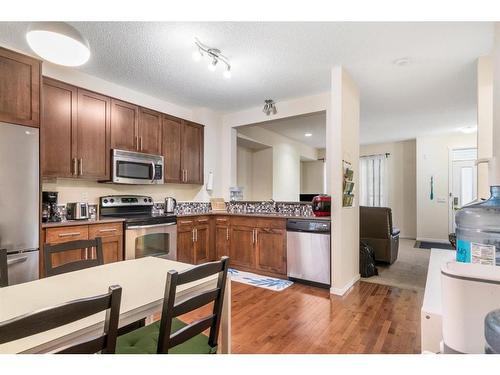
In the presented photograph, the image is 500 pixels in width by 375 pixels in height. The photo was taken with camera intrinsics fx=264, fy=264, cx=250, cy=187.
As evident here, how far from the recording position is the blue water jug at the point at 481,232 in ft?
2.41

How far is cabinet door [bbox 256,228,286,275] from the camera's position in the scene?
11.4 ft

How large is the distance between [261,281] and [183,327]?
7.51 ft

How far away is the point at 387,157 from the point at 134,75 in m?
6.42

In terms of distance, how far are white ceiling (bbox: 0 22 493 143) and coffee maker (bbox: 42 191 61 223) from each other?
1.45m

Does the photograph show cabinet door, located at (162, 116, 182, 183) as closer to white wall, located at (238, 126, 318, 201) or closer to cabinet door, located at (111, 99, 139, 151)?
cabinet door, located at (111, 99, 139, 151)

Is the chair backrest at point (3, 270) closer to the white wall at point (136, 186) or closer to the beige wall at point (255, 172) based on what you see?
the white wall at point (136, 186)


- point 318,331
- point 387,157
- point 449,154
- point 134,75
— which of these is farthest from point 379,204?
point 134,75

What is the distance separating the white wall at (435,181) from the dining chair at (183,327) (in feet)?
21.9

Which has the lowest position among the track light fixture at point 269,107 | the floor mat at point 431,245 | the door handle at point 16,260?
the floor mat at point 431,245

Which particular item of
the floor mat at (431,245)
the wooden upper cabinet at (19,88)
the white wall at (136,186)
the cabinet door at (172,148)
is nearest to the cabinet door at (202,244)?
the white wall at (136,186)
